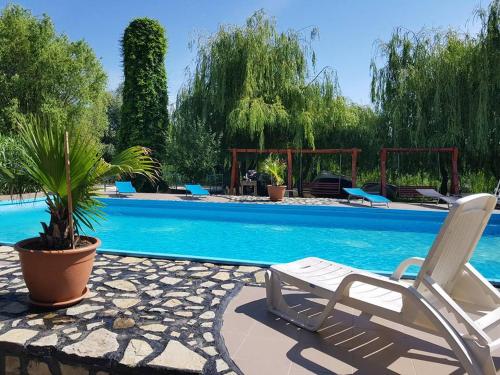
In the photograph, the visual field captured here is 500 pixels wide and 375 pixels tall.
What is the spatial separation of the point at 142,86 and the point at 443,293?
16.0 meters

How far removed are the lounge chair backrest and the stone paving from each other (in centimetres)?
135

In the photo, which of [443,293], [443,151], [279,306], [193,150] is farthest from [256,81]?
[443,293]

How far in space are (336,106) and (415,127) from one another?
3.12 metres

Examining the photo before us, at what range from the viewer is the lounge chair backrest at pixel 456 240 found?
83.3 inches

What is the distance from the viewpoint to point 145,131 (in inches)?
641

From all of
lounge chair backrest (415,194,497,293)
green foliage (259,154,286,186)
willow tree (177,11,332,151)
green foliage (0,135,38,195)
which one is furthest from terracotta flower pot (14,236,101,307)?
willow tree (177,11,332,151)

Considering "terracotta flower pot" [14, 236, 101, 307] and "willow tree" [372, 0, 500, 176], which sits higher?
A: "willow tree" [372, 0, 500, 176]

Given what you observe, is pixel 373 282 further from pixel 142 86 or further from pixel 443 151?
pixel 142 86

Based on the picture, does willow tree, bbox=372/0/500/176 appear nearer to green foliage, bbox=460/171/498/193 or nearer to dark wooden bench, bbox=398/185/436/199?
green foliage, bbox=460/171/498/193

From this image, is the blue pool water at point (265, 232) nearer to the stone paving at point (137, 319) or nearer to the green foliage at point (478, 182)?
the stone paving at point (137, 319)

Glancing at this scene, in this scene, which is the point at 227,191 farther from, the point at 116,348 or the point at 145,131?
the point at 116,348

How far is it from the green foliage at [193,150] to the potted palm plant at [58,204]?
10724 millimetres

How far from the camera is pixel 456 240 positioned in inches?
91.0

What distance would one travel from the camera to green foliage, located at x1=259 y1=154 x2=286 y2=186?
12.0 metres
